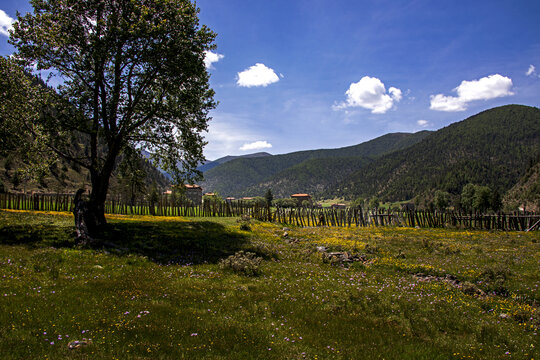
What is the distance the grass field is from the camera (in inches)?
218

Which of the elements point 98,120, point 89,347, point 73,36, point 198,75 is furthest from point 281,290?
point 73,36

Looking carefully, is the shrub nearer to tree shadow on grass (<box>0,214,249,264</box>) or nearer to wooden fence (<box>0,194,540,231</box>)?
tree shadow on grass (<box>0,214,249,264</box>)

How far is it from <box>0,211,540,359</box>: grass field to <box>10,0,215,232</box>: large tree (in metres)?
6.81

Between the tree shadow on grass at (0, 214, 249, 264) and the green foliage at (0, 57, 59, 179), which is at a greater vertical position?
the green foliage at (0, 57, 59, 179)

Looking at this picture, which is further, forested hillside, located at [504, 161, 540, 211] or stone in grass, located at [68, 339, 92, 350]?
forested hillside, located at [504, 161, 540, 211]

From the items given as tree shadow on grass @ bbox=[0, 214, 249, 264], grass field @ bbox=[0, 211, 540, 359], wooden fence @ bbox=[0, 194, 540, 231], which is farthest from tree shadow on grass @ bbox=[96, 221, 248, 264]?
wooden fence @ bbox=[0, 194, 540, 231]

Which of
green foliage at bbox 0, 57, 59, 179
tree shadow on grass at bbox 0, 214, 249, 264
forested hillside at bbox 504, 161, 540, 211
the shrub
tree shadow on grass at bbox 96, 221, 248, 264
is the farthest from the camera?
forested hillside at bbox 504, 161, 540, 211

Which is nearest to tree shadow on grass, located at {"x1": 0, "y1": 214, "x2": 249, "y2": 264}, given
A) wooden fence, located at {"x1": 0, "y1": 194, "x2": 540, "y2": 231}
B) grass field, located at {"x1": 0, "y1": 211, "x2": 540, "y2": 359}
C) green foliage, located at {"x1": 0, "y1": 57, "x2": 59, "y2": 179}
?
grass field, located at {"x1": 0, "y1": 211, "x2": 540, "y2": 359}

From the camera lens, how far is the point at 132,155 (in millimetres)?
20844

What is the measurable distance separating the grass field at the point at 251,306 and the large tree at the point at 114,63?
22.3 ft

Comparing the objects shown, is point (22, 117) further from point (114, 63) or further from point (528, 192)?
point (528, 192)

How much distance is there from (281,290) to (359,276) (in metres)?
4.17

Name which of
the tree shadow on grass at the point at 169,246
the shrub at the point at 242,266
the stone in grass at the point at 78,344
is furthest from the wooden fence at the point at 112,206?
the stone in grass at the point at 78,344

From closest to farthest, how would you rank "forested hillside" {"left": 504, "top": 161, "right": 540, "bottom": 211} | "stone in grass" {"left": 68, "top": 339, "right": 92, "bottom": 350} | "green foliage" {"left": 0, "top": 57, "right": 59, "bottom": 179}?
1. "stone in grass" {"left": 68, "top": 339, "right": 92, "bottom": 350}
2. "green foliage" {"left": 0, "top": 57, "right": 59, "bottom": 179}
3. "forested hillside" {"left": 504, "top": 161, "right": 540, "bottom": 211}
